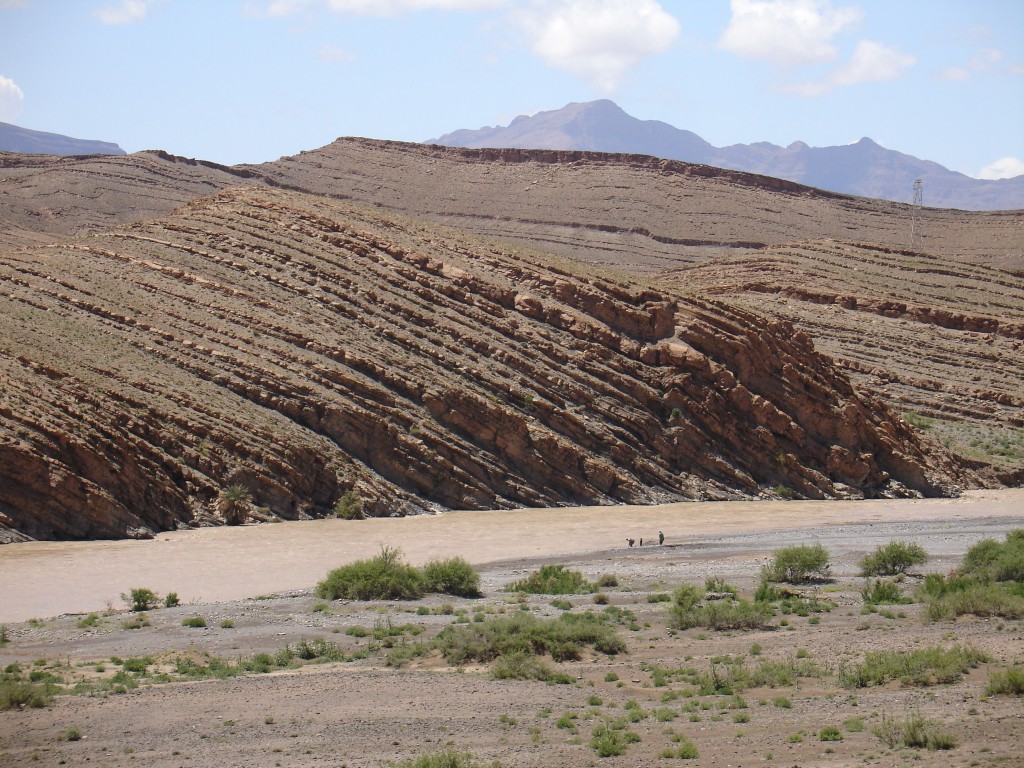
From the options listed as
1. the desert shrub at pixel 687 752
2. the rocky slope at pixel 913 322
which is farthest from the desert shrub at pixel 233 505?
the rocky slope at pixel 913 322

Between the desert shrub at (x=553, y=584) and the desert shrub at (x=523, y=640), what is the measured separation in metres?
4.71

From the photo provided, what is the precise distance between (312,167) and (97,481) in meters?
75.0

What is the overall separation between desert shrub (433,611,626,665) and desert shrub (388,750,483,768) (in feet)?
15.1

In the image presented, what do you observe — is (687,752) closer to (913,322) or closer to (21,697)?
(21,697)

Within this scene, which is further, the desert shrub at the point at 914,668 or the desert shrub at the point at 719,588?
the desert shrub at the point at 719,588

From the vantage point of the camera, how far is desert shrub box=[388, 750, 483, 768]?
464 inches

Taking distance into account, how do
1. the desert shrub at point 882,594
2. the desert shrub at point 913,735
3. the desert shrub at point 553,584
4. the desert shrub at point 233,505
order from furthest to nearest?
1. the desert shrub at point 233,505
2. the desert shrub at point 553,584
3. the desert shrub at point 882,594
4. the desert shrub at point 913,735

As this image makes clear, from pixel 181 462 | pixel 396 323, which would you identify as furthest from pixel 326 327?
pixel 181 462

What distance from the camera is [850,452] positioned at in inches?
1770

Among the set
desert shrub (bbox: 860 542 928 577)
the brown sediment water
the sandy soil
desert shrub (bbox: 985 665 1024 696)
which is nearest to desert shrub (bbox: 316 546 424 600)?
the sandy soil

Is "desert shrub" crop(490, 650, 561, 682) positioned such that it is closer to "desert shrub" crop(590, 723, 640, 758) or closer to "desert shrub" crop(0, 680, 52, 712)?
"desert shrub" crop(590, 723, 640, 758)

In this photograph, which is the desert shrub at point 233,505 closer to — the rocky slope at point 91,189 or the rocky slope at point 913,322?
the rocky slope at point 913,322

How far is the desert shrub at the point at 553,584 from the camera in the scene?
23.3 m

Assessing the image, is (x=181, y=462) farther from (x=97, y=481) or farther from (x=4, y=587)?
(x=4, y=587)
